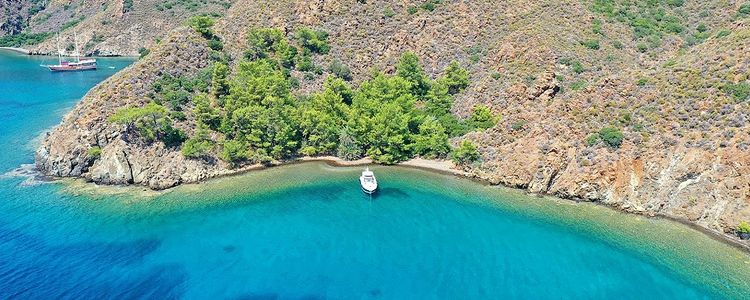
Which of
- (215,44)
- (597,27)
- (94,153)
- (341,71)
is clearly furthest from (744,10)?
(94,153)

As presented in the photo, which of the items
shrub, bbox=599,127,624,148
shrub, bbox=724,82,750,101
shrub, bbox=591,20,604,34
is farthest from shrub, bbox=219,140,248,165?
shrub, bbox=591,20,604,34

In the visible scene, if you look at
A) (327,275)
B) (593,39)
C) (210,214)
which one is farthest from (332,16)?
(327,275)

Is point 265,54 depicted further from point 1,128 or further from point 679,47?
point 679,47

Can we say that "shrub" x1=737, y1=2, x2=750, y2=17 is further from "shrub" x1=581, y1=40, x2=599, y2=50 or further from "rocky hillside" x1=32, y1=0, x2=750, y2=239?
"shrub" x1=581, y1=40, x2=599, y2=50

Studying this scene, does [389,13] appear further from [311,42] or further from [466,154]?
[466,154]

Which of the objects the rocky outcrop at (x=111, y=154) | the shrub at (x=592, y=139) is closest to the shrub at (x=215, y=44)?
the rocky outcrop at (x=111, y=154)

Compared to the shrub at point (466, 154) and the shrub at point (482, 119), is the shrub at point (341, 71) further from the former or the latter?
the shrub at point (466, 154)
